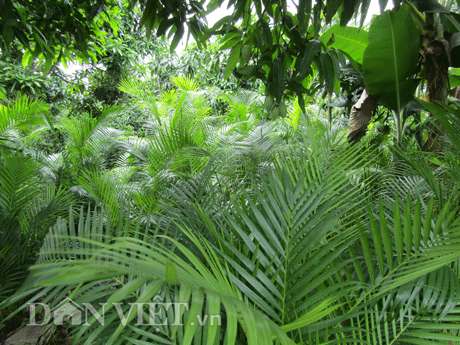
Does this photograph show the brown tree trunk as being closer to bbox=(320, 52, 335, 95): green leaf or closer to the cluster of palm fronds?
the cluster of palm fronds

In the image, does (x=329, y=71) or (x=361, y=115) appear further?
(x=361, y=115)

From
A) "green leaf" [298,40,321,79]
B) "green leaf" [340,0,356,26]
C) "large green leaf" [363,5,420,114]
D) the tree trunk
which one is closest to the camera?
"green leaf" [340,0,356,26]

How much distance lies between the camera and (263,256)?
0.69 meters

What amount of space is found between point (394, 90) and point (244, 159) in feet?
3.25

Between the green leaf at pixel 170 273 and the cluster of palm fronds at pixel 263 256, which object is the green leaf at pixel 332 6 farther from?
the green leaf at pixel 170 273

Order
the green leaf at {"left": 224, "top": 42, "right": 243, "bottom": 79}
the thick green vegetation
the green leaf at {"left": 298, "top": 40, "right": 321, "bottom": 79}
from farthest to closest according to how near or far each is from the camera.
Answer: the green leaf at {"left": 224, "top": 42, "right": 243, "bottom": 79}, the green leaf at {"left": 298, "top": 40, "right": 321, "bottom": 79}, the thick green vegetation

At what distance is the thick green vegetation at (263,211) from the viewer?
1.83ft

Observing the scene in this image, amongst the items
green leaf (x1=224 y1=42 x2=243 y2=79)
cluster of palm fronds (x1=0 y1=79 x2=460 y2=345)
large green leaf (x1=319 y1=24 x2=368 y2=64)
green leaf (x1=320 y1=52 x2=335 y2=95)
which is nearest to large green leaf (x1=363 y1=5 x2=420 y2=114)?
large green leaf (x1=319 y1=24 x2=368 y2=64)

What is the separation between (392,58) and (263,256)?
1.51 metres

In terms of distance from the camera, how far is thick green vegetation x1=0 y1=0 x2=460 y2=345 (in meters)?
0.56

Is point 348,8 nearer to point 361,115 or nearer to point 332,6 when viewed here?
point 332,6

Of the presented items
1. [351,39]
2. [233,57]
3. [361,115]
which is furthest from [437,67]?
[233,57]

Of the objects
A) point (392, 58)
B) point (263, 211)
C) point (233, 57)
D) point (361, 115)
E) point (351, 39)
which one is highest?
point (351, 39)

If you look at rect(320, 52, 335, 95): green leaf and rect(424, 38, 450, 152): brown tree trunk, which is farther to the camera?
rect(424, 38, 450, 152): brown tree trunk
